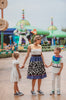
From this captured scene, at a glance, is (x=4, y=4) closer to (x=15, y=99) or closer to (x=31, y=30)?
(x=15, y=99)

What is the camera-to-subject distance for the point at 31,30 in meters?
42.0

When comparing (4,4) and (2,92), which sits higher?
(4,4)

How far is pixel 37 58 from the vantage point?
553 centimetres

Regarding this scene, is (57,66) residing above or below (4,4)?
below

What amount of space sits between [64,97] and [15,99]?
117 centimetres

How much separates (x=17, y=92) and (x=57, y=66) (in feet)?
4.05

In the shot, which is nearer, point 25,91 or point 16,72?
point 16,72

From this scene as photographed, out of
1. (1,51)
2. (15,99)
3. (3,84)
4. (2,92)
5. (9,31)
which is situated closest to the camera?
(15,99)

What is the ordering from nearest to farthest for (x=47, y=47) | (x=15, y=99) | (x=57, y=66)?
(x=15, y=99) < (x=57, y=66) < (x=47, y=47)

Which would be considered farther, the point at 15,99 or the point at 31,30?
the point at 31,30

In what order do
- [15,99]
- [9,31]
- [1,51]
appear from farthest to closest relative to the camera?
1. [9,31]
2. [1,51]
3. [15,99]

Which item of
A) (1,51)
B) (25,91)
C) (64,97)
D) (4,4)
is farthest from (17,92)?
(1,51)

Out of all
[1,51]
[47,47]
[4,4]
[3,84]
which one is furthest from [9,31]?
Answer: [3,84]

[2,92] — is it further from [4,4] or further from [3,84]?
[4,4]
